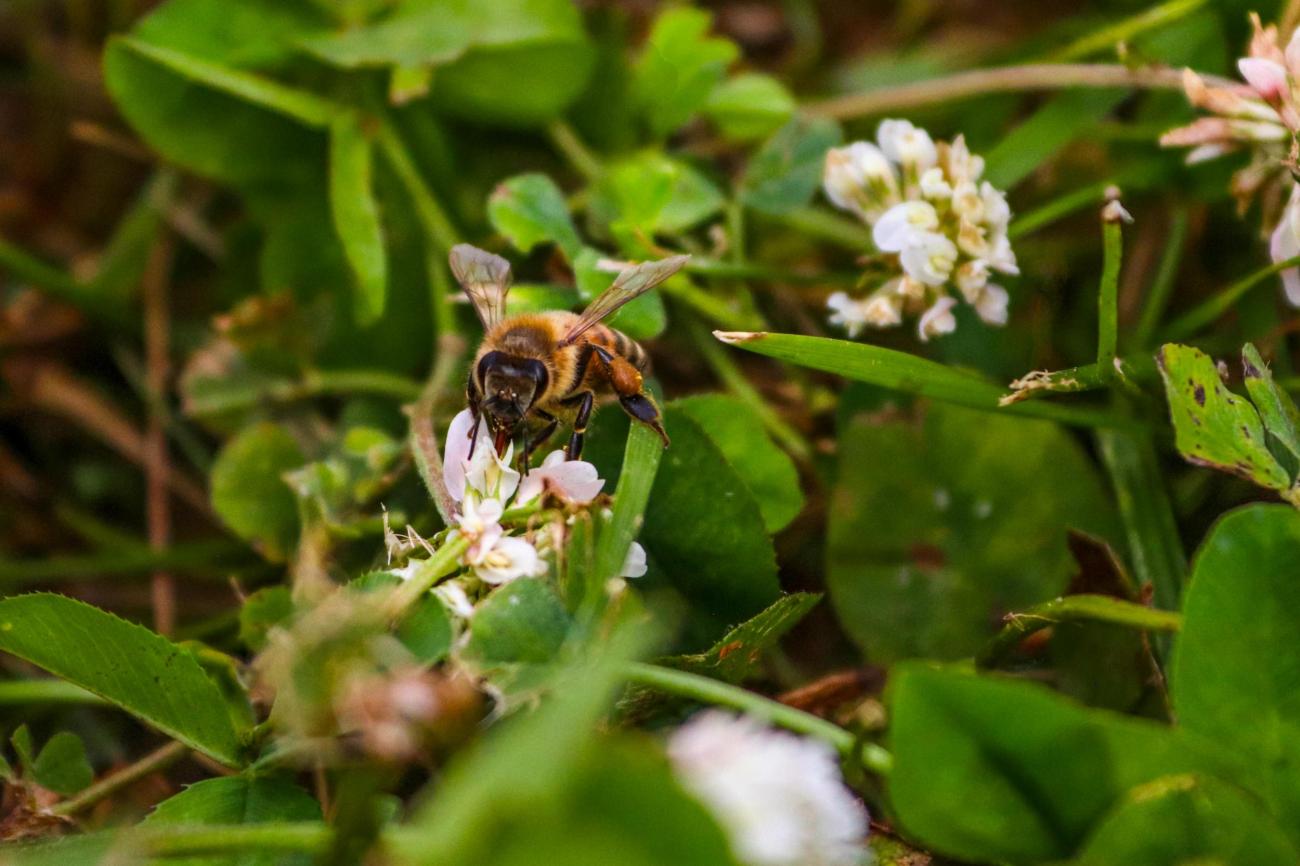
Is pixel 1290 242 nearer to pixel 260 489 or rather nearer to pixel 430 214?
pixel 430 214

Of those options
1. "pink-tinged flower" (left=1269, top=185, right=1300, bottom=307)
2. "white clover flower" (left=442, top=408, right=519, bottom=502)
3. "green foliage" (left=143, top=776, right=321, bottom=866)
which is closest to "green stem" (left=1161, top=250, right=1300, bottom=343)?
"pink-tinged flower" (left=1269, top=185, right=1300, bottom=307)

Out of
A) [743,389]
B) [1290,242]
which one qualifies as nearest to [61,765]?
[743,389]

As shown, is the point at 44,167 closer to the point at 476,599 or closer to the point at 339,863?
the point at 476,599

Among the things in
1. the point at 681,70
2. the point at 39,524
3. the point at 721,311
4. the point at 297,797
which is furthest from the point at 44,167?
the point at 297,797

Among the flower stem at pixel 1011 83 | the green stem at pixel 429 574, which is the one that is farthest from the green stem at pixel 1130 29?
the green stem at pixel 429 574

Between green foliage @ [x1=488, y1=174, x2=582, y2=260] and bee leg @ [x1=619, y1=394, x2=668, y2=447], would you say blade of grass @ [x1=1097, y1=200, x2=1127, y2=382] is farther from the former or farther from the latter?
green foliage @ [x1=488, y1=174, x2=582, y2=260]

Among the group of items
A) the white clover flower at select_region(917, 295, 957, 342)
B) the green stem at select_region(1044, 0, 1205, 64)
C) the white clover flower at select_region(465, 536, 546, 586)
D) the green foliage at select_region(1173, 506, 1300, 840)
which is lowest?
the green foliage at select_region(1173, 506, 1300, 840)

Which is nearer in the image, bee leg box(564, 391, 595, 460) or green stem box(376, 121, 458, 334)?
bee leg box(564, 391, 595, 460)
